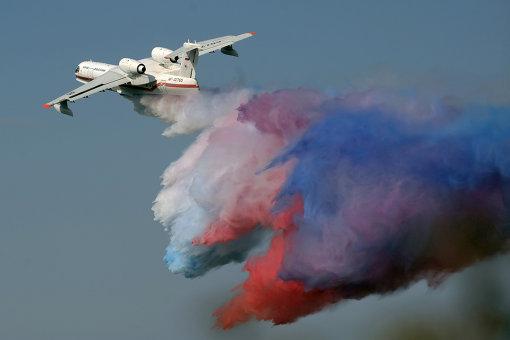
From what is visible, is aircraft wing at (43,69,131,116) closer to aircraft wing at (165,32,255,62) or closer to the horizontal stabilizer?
aircraft wing at (165,32,255,62)

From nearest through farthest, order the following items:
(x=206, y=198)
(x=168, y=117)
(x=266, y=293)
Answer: (x=266, y=293) → (x=206, y=198) → (x=168, y=117)

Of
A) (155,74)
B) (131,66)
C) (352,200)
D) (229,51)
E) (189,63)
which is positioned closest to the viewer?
(352,200)

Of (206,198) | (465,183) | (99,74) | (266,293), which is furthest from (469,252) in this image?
(99,74)

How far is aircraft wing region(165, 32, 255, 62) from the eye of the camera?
66.1 meters

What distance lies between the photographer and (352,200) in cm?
4656

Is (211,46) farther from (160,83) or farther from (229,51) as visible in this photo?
(160,83)

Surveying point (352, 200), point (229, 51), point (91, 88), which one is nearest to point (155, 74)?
point (91, 88)

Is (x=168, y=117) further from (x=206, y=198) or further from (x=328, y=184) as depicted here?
(x=328, y=184)

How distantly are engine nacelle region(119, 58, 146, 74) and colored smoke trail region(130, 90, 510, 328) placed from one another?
12.6 m

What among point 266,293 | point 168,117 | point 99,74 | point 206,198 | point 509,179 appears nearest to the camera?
point 509,179

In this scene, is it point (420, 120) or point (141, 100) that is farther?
point (141, 100)

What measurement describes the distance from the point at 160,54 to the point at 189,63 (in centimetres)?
156

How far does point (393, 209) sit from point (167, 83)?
68.9ft

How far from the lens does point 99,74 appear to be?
6769cm
